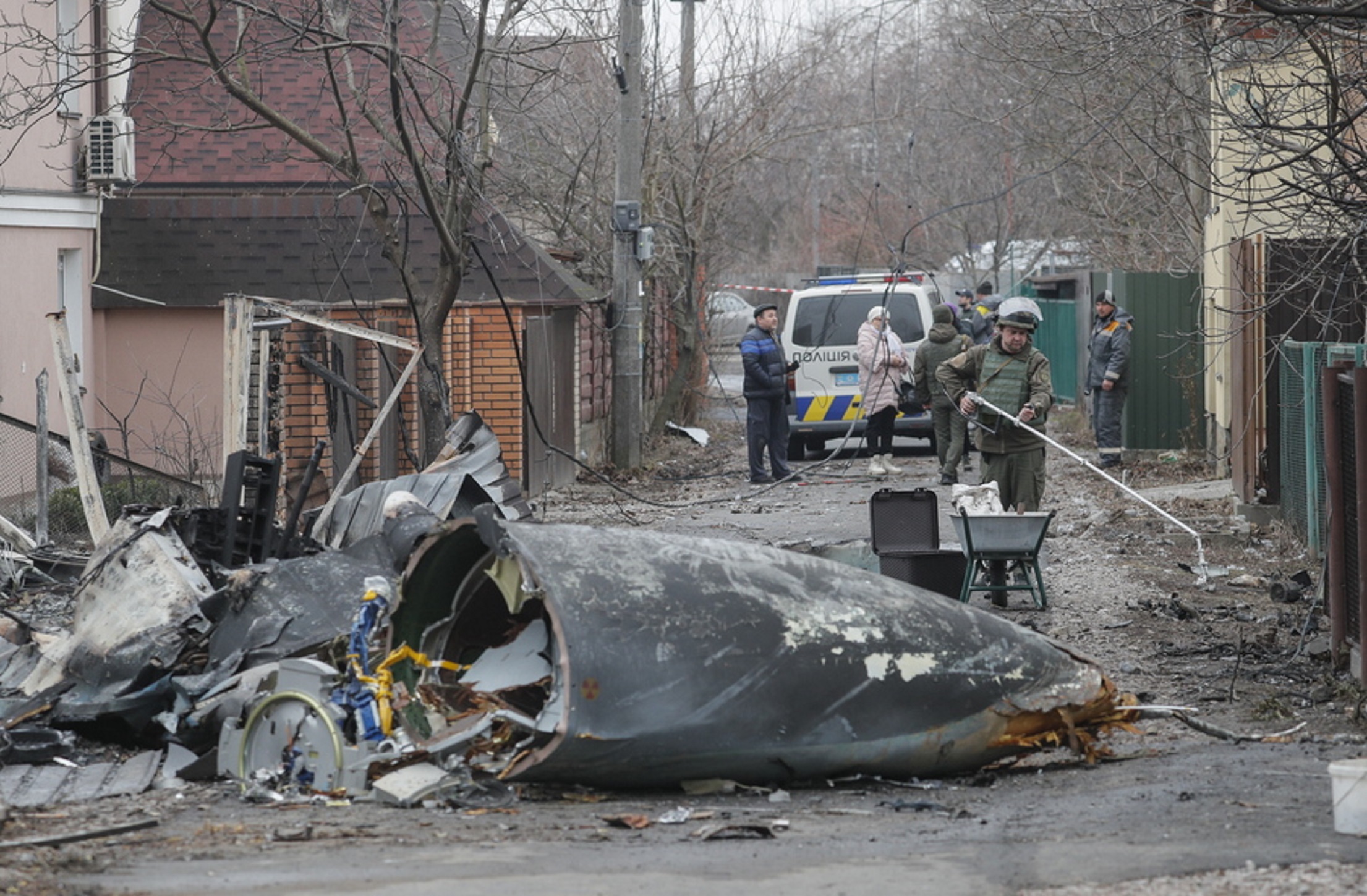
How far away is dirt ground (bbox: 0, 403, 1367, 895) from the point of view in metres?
4.74

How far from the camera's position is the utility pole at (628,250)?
17.3 metres

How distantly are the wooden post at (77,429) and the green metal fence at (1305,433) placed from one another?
7.32 m

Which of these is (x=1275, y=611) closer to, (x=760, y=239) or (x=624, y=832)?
(x=624, y=832)

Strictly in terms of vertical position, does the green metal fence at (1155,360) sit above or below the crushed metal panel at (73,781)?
above

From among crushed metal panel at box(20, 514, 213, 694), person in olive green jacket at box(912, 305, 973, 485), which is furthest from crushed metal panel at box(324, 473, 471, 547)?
person in olive green jacket at box(912, 305, 973, 485)

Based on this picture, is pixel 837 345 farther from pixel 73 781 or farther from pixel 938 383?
pixel 73 781

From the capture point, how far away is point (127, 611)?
7.61 metres

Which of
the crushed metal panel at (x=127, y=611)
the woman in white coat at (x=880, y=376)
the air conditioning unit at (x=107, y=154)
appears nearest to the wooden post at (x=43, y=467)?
the crushed metal panel at (x=127, y=611)

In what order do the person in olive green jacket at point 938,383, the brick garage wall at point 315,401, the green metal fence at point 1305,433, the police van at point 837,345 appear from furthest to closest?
1. the police van at point 837,345
2. the person in olive green jacket at point 938,383
3. the brick garage wall at point 315,401
4. the green metal fence at point 1305,433

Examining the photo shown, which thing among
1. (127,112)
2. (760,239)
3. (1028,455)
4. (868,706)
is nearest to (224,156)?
(127,112)

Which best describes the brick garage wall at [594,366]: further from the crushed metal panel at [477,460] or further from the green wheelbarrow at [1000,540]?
the green wheelbarrow at [1000,540]

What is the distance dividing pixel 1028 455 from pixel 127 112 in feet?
36.0

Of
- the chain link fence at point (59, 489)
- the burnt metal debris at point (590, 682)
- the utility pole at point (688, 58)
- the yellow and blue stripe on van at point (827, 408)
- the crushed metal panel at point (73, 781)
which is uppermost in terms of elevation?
the utility pole at point (688, 58)

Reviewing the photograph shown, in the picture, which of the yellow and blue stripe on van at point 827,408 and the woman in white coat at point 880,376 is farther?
the yellow and blue stripe on van at point 827,408
